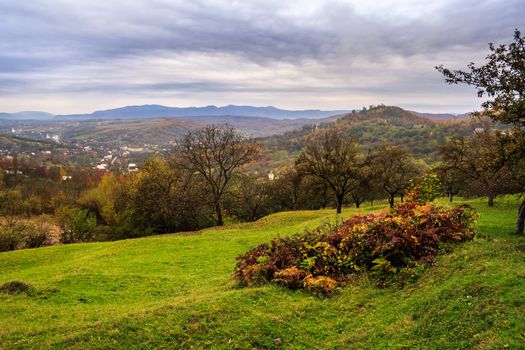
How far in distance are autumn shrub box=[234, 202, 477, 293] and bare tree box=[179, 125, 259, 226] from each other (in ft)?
102

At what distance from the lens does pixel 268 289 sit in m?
12.0

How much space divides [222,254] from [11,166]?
14001 centimetres

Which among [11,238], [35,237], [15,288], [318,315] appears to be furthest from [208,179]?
[318,315]

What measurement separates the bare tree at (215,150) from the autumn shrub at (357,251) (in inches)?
1220

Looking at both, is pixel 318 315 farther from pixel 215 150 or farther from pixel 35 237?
pixel 35 237

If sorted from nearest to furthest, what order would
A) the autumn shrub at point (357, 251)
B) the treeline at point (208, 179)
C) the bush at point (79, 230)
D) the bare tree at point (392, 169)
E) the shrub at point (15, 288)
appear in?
1. the autumn shrub at point (357, 251)
2. the shrub at point (15, 288)
3. the treeline at point (208, 179)
4. the bush at point (79, 230)
5. the bare tree at point (392, 169)

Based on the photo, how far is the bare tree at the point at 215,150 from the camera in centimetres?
4547

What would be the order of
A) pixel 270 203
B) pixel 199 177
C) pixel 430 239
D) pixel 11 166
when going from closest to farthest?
pixel 430 239 → pixel 199 177 → pixel 270 203 → pixel 11 166

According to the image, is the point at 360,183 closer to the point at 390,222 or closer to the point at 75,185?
the point at 390,222

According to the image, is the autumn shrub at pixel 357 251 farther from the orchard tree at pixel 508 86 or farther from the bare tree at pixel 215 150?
the bare tree at pixel 215 150

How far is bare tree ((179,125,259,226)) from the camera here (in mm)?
45469

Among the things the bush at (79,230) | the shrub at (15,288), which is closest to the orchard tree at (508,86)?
the shrub at (15,288)

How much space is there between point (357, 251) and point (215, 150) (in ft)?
112

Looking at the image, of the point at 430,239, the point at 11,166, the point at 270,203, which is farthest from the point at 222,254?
the point at 11,166
